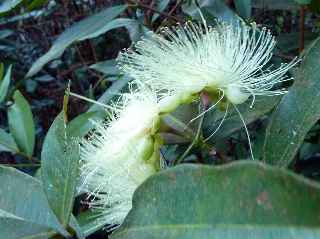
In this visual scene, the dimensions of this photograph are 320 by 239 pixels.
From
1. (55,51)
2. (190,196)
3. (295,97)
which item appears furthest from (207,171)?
(55,51)

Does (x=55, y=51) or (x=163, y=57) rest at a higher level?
(x=163, y=57)

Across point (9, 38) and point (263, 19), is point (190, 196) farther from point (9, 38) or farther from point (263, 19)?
point (9, 38)

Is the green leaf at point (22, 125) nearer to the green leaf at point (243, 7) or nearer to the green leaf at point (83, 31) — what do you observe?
the green leaf at point (83, 31)

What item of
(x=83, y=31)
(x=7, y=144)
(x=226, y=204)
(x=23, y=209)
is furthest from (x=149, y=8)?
(x=226, y=204)

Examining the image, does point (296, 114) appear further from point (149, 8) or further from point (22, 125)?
point (22, 125)

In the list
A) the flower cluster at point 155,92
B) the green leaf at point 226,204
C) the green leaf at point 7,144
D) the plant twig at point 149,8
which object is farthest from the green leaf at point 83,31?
the green leaf at point 226,204

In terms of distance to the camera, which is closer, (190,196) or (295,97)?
(190,196)

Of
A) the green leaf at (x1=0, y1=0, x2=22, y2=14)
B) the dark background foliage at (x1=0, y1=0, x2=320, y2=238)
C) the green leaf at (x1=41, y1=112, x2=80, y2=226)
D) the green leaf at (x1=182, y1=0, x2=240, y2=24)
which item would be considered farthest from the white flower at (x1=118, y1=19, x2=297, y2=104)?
the dark background foliage at (x1=0, y1=0, x2=320, y2=238)
